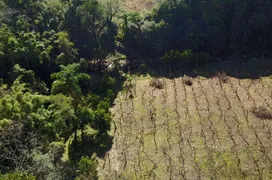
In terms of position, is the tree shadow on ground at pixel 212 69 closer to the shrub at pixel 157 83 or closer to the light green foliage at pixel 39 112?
the shrub at pixel 157 83

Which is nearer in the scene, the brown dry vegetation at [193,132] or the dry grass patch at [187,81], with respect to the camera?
the brown dry vegetation at [193,132]

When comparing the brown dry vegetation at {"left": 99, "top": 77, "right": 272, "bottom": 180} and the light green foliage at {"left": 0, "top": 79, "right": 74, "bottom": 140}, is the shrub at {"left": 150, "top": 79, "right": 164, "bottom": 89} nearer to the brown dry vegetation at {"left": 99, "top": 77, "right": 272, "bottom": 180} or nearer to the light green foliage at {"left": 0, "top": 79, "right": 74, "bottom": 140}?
the brown dry vegetation at {"left": 99, "top": 77, "right": 272, "bottom": 180}

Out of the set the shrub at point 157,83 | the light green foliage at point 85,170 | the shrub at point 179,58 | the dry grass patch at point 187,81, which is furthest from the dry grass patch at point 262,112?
the light green foliage at point 85,170

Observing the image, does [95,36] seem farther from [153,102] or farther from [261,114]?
[261,114]

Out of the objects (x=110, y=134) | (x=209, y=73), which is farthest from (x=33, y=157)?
(x=209, y=73)

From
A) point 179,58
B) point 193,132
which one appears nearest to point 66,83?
point 193,132
